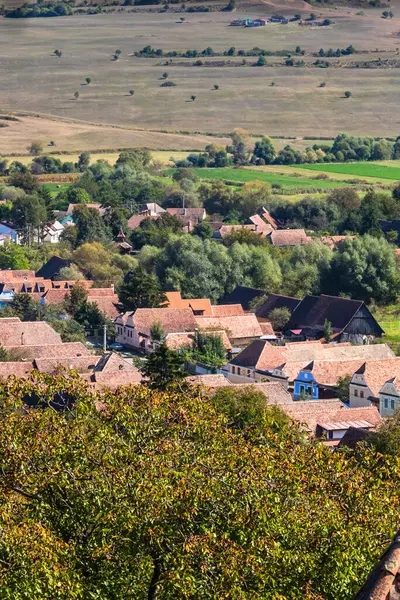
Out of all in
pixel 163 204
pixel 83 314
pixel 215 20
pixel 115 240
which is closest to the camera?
pixel 83 314

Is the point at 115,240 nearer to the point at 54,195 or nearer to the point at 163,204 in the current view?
the point at 163,204

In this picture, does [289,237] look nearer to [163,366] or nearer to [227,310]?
[227,310]

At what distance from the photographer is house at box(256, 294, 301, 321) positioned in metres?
54.9

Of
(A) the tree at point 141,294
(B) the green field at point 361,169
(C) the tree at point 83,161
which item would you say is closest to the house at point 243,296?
(A) the tree at point 141,294

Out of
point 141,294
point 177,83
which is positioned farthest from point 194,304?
point 177,83

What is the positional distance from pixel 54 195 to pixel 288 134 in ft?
121

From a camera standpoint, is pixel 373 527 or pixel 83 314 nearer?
pixel 373 527

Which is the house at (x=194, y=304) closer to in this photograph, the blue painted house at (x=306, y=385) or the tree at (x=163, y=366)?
the blue painted house at (x=306, y=385)

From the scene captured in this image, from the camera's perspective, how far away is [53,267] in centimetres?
6412

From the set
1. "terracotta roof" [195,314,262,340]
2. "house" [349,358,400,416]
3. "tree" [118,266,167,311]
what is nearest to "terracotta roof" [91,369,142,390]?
"house" [349,358,400,416]

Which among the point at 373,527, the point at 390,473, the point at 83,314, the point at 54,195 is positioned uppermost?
the point at 373,527

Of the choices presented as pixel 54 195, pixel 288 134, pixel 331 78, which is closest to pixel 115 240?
pixel 54 195

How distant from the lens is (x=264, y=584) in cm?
1309

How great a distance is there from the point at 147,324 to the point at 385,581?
4310cm
